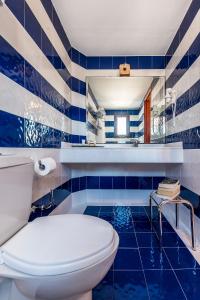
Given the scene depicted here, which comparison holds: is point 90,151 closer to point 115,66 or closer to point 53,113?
point 53,113

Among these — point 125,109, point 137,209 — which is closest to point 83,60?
point 125,109

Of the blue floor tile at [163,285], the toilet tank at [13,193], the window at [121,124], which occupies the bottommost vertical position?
the blue floor tile at [163,285]

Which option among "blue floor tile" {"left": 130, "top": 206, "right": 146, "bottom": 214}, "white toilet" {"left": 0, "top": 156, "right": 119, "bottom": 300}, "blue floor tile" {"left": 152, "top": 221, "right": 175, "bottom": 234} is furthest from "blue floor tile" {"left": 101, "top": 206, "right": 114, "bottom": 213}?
"white toilet" {"left": 0, "top": 156, "right": 119, "bottom": 300}

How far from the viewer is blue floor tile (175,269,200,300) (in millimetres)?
1130

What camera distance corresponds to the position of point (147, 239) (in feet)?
5.91

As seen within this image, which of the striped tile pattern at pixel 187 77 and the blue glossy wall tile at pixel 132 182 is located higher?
the striped tile pattern at pixel 187 77

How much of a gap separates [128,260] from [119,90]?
1.96 m

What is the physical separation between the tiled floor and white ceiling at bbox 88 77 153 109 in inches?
57.8

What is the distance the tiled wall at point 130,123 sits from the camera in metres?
2.65

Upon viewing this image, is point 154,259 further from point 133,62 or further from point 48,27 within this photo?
point 133,62

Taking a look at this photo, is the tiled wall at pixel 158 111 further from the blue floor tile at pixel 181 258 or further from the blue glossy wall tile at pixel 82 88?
the blue floor tile at pixel 181 258

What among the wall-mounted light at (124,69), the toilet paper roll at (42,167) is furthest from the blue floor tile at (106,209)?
the wall-mounted light at (124,69)

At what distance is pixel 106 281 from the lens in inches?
49.3

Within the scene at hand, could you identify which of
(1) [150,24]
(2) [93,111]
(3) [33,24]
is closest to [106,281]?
(3) [33,24]
